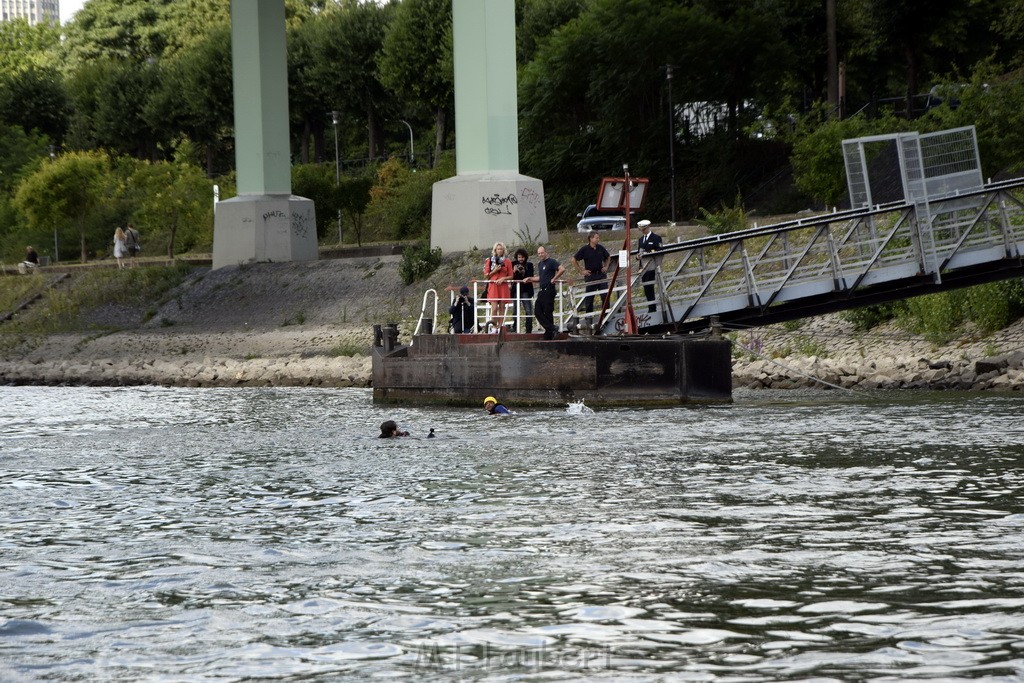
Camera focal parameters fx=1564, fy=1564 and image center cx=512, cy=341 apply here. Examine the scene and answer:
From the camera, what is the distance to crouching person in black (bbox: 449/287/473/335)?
31.3 metres

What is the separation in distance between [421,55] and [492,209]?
38.0 meters

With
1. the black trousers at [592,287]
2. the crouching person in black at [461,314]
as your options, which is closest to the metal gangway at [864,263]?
the black trousers at [592,287]

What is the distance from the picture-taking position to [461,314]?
31391mm

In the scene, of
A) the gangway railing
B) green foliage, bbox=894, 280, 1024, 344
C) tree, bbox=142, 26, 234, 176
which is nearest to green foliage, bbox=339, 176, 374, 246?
tree, bbox=142, 26, 234, 176

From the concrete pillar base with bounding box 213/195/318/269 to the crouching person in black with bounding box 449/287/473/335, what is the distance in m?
21.5

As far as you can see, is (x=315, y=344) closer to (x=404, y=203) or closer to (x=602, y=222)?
(x=602, y=222)

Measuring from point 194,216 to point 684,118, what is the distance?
22497 millimetres

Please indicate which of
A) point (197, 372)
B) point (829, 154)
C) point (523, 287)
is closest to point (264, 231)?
point (197, 372)

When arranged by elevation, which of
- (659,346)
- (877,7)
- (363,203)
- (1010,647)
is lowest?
(1010,647)

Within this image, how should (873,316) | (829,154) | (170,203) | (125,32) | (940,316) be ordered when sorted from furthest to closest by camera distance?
(125,32) < (170,203) < (829,154) < (873,316) < (940,316)

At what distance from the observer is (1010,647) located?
957cm

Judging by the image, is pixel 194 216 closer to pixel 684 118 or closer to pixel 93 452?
pixel 684 118

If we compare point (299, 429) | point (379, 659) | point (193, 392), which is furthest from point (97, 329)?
point (379, 659)

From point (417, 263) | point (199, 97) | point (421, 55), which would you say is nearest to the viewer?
point (417, 263)
